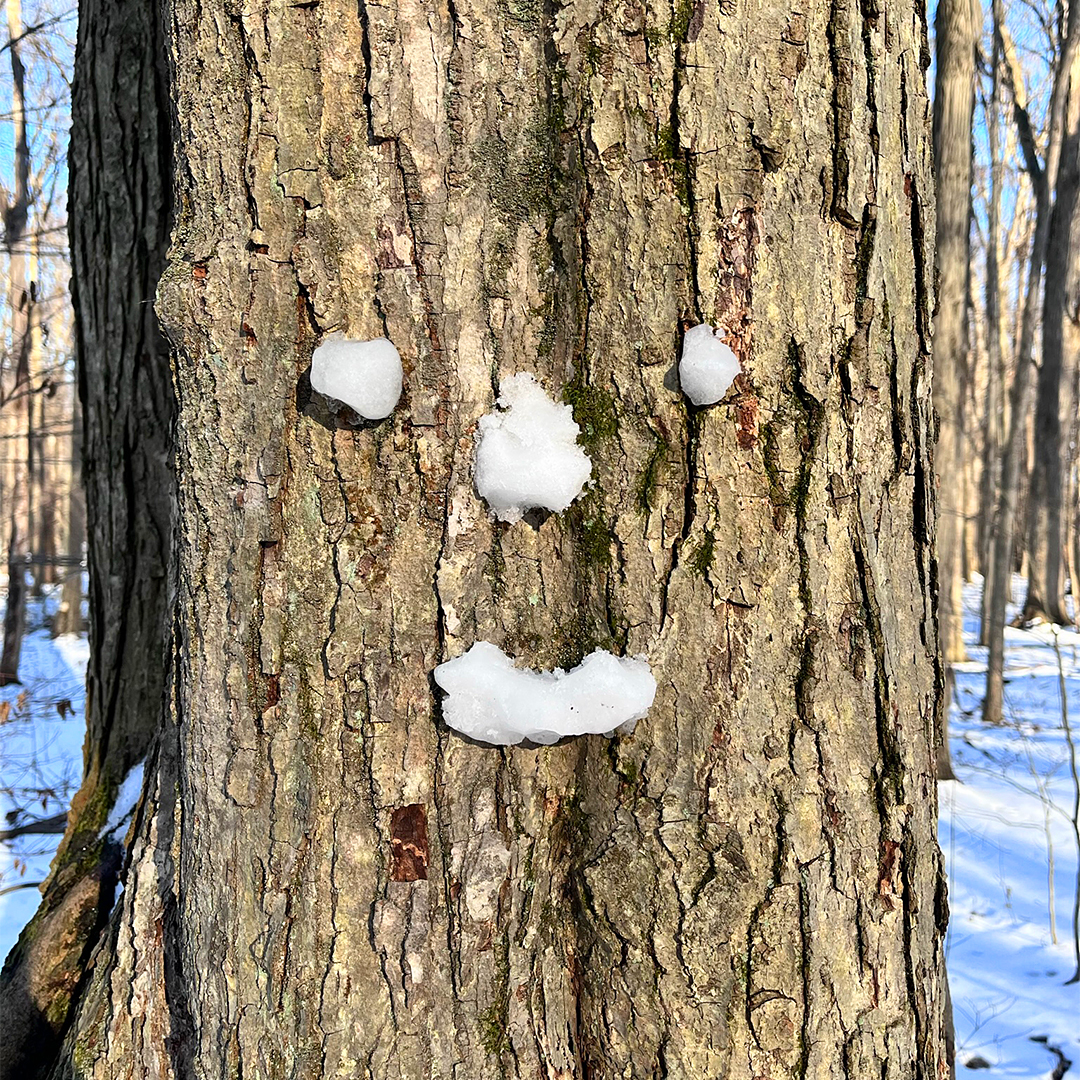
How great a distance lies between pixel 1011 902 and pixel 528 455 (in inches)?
200

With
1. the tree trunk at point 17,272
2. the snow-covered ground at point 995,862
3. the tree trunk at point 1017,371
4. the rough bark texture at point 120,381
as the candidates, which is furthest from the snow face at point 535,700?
the tree trunk at point 1017,371

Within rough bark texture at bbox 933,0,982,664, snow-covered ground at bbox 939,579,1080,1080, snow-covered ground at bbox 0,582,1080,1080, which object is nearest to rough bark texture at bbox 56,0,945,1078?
snow-covered ground at bbox 0,582,1080,1080

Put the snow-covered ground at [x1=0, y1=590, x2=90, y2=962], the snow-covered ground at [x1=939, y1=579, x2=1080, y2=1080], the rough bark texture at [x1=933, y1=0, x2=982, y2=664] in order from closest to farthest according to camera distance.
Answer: the snow-covered ground at [x1=939, y1=579, x2=1080, y2=1080] → the snow-covered ground at [x1=0, y1=590, x2=90, y2=962] → the rough bark texture at [x1=933, y1=0, x2=982, y2=664]

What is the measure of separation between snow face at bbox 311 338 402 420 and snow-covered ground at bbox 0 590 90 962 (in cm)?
238

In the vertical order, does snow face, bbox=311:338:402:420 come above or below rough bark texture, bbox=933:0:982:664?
below

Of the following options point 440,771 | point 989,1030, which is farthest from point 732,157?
point 989,1030

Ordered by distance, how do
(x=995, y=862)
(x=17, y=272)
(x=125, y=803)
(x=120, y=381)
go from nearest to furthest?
(x=125, y=803), (x=120, y=381), (x=995, y=862), (x=17, y=272)

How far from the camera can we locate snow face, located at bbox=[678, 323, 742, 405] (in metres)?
0.86

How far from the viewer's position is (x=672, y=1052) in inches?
34.9

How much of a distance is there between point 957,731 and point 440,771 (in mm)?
8589

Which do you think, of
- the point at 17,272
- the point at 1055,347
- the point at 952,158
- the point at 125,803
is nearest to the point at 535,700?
the point at 125,803

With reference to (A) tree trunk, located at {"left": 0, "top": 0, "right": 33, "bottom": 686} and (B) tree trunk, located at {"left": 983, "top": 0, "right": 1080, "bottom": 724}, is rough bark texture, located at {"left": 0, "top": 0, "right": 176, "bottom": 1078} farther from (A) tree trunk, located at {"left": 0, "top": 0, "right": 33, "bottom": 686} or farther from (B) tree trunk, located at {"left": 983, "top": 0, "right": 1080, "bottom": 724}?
(B) tree trunk, located at {"left": 983, "top": 0, "right": 1080, "bottom": 724}

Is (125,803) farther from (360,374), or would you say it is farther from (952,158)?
(952,158)

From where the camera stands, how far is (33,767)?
21.7 ft
